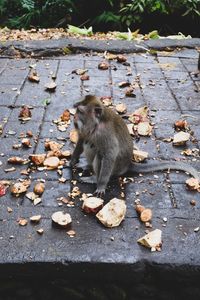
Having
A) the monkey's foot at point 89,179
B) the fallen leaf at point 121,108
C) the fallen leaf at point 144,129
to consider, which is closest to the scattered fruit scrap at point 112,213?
the monkey's foot at point 89,179

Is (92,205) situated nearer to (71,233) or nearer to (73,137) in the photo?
(71,233)

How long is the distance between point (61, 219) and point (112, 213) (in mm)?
359

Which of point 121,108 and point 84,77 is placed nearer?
point 121,108

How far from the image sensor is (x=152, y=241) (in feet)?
9.52

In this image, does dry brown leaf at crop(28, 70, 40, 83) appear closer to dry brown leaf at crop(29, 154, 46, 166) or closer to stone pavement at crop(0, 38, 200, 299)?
stone pavement at crop(0, 38, 200, 299)

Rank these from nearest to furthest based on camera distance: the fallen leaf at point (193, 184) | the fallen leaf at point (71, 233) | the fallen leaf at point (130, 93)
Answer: the fallen leaf at point (71, 233) → the fallen leaf at point (193, 184) → the fallen leaf at point (130, 93)

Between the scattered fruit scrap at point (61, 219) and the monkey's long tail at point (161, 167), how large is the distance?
81 cm

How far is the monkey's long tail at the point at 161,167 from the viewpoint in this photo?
12.0 feet

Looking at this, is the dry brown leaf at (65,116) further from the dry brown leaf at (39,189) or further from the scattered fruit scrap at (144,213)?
the scattered fruit scrap at (144,213)

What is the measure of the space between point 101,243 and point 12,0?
8.48m

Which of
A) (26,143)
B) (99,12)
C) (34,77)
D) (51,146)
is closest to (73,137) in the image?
(51,146)

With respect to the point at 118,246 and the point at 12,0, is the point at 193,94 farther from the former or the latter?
the point at 12,0

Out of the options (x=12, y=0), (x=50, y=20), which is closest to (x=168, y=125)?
(x=50, y=20)

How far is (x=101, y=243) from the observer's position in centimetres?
292
